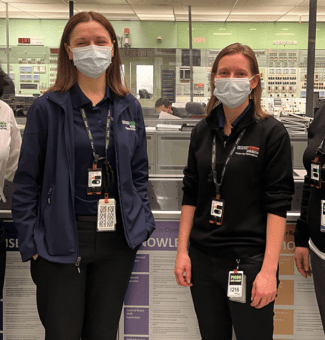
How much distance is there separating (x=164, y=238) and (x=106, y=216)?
0.63 metres

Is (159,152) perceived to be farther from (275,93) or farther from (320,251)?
(275,93)

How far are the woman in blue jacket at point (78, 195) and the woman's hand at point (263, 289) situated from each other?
42cm

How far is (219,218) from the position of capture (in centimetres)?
132

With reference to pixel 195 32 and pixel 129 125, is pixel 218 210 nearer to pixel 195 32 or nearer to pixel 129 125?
pixel 129 125

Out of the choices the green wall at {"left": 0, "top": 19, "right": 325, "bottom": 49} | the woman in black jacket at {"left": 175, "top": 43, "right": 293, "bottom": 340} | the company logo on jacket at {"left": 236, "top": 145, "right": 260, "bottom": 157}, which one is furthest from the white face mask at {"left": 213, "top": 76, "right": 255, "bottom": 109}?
the green wall at {"left": 0, "top": 19, "right": 325, "bottom": 49}

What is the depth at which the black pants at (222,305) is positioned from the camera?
4.21ft

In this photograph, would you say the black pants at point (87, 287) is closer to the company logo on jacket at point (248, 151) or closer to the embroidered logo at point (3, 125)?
the company logo on jacket at point (248, 151)

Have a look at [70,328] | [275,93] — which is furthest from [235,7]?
[70,328]

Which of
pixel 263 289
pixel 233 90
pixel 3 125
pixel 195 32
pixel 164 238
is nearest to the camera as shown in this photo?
pixel 263 289

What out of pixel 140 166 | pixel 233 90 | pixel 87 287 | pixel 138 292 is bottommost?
pixel 138 292

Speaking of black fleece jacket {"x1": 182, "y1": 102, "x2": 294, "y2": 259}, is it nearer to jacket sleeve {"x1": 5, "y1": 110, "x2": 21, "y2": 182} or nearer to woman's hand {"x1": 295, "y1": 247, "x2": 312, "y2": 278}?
woman's hand {"x1": 295, "y1": 247, "x2": 312, "y2": 278}

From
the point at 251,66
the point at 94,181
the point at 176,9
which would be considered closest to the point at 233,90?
the point at 251,66

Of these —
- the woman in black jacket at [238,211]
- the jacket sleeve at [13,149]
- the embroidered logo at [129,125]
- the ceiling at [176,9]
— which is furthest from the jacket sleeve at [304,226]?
the ceiling at [176,9]

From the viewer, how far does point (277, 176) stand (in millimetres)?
1275
